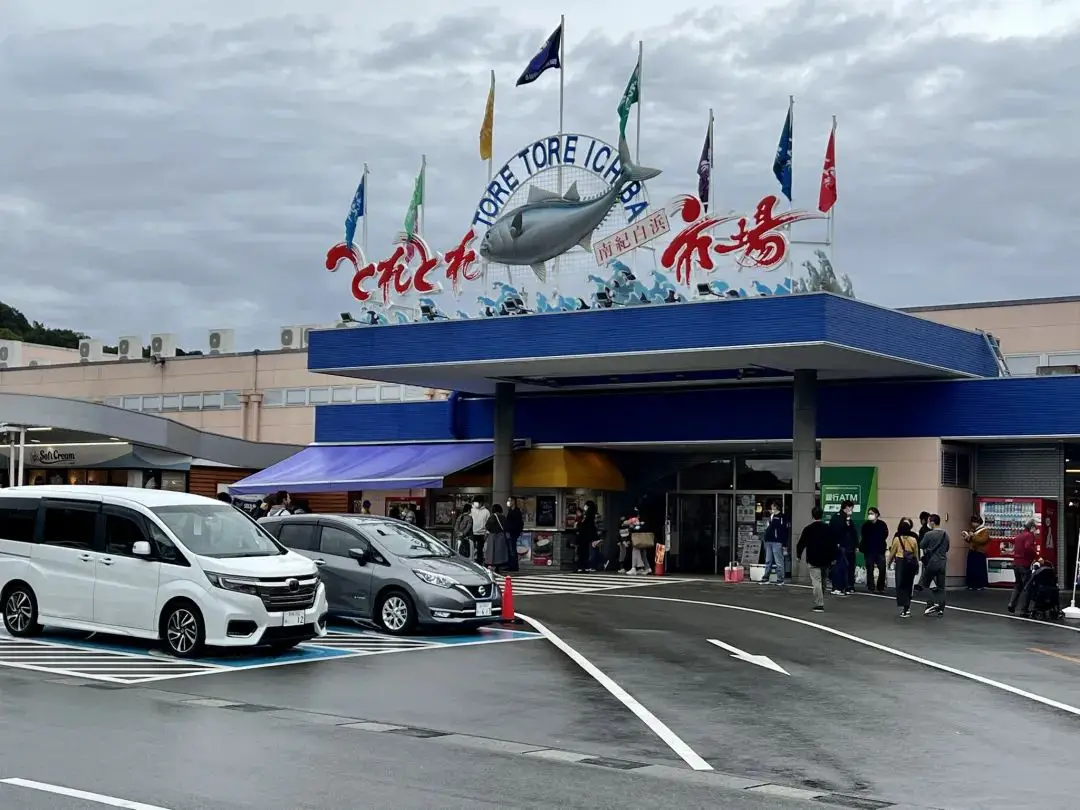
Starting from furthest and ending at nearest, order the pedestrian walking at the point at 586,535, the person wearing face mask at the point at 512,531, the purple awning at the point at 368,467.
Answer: the purple awning at the point at 368,467 → the pedestrian walking at the point at 586,535 → the person wearing face mask at the point at 512,531

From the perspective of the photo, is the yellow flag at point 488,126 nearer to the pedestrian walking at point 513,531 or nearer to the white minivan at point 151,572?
the pedestrian walking at point 513,531

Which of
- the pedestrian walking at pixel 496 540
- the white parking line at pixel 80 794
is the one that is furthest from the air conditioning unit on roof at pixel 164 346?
the white parking line at pixel 80 794

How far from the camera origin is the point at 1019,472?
31.5m

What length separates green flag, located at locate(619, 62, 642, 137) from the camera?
32.6 m

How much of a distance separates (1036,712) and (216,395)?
44.0 metres

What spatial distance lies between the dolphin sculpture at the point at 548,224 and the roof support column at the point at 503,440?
168 inches

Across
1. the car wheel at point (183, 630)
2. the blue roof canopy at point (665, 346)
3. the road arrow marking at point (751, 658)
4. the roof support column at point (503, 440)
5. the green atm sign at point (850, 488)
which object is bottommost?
the road arrow marking at point (751, 658)

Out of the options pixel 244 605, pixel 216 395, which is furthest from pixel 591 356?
pixel 216 395

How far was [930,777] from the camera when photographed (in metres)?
10.1

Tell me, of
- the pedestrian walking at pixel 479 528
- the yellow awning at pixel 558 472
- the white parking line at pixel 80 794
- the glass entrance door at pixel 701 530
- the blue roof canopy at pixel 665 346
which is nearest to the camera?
the white parking line at pixel 80 794

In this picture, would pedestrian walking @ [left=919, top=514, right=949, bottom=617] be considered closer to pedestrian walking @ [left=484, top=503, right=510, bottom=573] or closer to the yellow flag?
pedestrian walking @ [left=484, top=503, right=510, bottom=573]

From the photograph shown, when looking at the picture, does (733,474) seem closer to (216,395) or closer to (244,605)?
(244,605)

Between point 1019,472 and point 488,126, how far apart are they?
14599 millimetres

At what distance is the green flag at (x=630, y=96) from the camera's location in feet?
107
